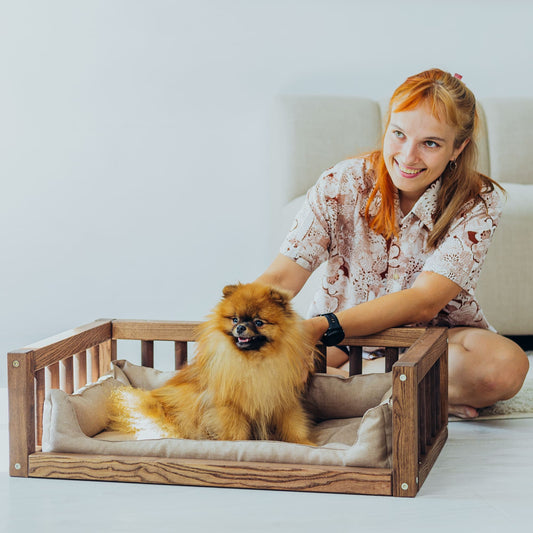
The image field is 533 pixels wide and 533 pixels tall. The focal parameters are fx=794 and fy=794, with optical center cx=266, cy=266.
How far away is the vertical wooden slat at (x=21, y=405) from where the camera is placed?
137 cm

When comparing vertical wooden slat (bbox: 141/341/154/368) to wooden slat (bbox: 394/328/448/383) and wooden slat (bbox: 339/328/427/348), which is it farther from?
wooden slat (bbox: 394/328/448/383)

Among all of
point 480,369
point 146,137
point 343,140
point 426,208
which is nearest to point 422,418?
point 480,369

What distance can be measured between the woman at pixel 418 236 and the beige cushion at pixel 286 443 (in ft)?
0.45

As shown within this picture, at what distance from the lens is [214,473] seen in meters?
1.30

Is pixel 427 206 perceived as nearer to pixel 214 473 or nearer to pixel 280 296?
pixel 280 296

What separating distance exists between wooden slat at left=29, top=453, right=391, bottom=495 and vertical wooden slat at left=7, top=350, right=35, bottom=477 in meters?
0.02

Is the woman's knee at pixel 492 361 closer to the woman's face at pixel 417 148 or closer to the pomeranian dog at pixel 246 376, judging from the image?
the woman's face at pixel 417 148

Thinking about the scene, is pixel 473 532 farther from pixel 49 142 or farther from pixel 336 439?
pixel 49 142

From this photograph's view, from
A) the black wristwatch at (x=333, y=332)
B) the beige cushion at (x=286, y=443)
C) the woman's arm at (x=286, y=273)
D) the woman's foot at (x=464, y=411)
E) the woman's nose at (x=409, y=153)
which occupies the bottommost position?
the woman's foot at (x=464, y=411)

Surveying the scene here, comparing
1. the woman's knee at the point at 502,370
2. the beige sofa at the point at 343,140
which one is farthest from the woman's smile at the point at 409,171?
the beige sofa at the point at 343,140

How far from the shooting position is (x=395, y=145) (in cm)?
172

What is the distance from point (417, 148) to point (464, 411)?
25.1 inches

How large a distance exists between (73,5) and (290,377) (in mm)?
2355

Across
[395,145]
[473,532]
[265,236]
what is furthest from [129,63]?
[473,532]
